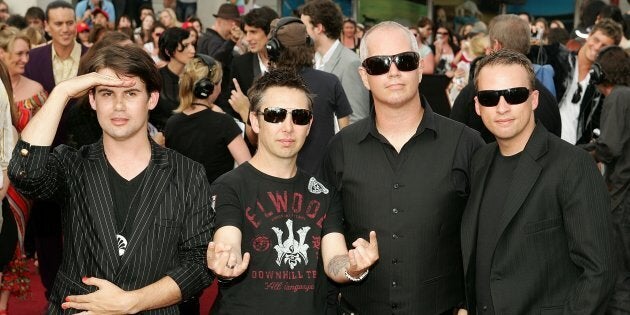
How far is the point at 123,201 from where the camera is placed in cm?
349

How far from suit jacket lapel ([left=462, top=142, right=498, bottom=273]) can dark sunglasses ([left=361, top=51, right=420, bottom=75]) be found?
551 millimetres

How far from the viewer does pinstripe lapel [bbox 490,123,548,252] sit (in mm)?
→ 3512

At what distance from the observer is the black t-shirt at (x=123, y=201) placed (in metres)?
3.43

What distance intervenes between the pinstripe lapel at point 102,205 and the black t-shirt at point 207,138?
9.33 feet

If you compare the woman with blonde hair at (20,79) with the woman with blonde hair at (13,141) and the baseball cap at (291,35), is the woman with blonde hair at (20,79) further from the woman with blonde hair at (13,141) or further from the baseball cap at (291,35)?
the baseball cap at (291,35)

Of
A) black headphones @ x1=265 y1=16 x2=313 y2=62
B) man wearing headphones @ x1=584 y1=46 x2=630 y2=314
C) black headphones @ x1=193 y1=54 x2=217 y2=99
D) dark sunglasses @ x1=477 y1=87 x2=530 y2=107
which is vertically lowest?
man wearing headphones @ x1=584 y1=46 x2=630 y2=314

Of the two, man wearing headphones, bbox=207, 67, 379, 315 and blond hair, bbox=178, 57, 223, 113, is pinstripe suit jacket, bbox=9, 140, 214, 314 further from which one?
blond hair, bbox=178, 57, 223, 113

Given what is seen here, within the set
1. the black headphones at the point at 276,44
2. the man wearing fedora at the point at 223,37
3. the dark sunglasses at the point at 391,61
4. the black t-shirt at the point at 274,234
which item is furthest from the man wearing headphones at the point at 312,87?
the man wearing fedora at the point at 223,37

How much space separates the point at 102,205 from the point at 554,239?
175 centimetres

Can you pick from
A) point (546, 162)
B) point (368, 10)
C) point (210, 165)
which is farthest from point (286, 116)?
point (368, 10)

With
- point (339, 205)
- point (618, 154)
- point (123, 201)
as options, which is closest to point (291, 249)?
point (339, 205)

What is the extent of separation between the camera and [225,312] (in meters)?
3.56

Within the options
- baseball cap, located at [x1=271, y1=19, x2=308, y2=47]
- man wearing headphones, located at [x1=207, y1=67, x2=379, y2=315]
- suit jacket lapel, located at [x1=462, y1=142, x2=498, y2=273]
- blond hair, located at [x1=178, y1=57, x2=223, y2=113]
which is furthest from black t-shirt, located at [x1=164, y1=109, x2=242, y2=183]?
suit jacket lapel, located at [x1=462, y1=142, x2=498, y2=273]

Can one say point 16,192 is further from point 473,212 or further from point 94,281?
point 473,212
